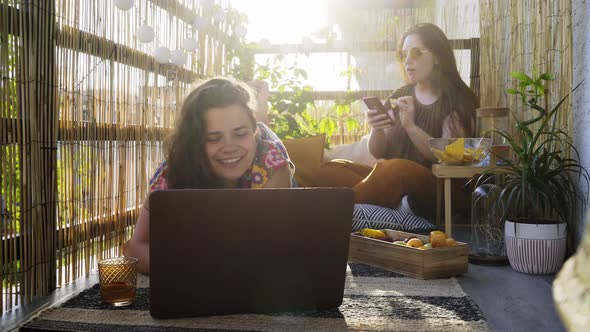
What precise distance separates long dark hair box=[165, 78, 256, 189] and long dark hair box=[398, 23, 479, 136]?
2080 mm

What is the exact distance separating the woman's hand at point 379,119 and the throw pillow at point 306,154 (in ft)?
1.41

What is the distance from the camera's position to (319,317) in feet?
5.41

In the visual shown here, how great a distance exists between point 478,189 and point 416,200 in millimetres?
977

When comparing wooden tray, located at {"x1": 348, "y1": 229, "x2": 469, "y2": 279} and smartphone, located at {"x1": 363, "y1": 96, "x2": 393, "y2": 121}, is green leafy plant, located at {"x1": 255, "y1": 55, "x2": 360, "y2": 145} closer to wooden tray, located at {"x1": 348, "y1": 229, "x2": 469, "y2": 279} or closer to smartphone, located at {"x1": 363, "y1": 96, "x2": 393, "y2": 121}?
smartphone, located at {"x1": 363, "y1": 96, "x2": 393, "y2": 121}

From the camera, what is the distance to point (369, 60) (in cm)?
429

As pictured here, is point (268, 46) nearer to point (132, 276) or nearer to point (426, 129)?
point (426, 129)

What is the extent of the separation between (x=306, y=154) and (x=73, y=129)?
170 cm

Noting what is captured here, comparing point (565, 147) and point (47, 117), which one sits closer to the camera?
point (47, 117)

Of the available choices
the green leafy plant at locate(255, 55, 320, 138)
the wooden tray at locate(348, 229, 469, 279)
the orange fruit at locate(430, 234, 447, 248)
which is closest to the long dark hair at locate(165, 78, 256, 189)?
the wooden tray at locate(348, 229, 469, 279)

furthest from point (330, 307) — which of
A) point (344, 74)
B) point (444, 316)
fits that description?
point (344, 74)

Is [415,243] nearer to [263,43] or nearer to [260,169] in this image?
[260,169]

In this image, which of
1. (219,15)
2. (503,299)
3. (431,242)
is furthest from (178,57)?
(503,299)

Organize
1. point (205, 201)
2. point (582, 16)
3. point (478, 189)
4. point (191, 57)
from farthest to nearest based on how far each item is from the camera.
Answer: point (191, 57), point (478, 189), point (582, 16), point (205, 201)

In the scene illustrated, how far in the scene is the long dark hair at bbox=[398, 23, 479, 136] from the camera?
383 centimetres
